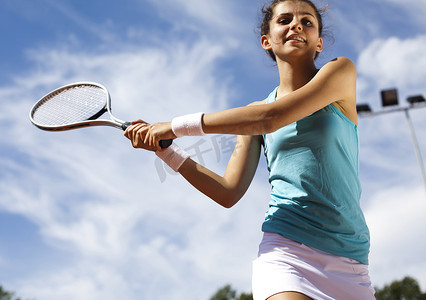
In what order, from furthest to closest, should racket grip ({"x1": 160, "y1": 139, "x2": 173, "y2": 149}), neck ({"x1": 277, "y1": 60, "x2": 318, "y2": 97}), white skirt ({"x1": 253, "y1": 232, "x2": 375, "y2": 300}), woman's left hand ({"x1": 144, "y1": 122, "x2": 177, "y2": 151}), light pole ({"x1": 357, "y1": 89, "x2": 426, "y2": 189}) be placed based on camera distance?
light pole ({"x1": 357, "y1": 89, "x2": 426, "y2": 189}) → racket grip ({"x1": 160, "y1": 139, "x2": 173, "y2": 149}) → neck ({"x1": 277, "y1": 60, "x2": 318, "y2": 97}) → woman's left hand ({"x1": 144, "y1": 122, "x2": 177, "y2": 151}) → white skirt ({"x1": 253, "y1": 232, "x2": 375, "y2": 300})

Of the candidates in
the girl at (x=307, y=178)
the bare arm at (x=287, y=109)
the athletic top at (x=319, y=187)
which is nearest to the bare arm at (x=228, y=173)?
the girl at (x=307, y=178)

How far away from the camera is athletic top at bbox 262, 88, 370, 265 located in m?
2.63

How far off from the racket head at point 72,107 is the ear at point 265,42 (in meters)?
1.38

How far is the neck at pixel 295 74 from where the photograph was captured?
3.11 m

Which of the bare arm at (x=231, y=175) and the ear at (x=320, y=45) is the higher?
the ear at (x=320, y=45)

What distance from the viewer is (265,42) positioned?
3.46 m

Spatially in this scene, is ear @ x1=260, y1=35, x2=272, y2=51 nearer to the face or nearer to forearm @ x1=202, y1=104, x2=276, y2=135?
the face

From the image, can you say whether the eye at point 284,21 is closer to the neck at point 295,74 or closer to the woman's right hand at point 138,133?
the neck at point 295,74

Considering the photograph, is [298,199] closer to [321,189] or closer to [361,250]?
[321,189]

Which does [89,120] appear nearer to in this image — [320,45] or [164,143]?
[164,143]

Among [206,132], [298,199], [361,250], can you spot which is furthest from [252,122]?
[361,250]

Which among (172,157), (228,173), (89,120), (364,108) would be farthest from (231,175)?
(364,108)

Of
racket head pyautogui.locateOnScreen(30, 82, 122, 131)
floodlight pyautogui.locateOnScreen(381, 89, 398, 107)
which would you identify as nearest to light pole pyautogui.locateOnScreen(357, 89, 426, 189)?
floodlight pyautogui.locateOnScreen(381, 89, 398, 107)

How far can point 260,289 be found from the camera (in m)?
2.56
